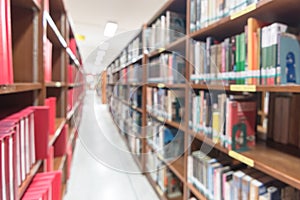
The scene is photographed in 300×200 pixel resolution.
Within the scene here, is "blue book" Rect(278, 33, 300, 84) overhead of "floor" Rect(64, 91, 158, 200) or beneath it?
overhead

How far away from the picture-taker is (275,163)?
887 mm

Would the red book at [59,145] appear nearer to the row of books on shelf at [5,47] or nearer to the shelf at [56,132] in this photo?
the shelf at [56,132]

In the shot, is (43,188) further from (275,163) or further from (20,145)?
(275,163)

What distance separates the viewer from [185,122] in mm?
1484

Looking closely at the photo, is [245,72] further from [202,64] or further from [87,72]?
[87,72]

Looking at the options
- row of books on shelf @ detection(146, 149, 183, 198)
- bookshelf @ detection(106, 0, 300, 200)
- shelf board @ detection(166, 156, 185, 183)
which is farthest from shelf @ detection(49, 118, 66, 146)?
shelf board @ detection(166, 156, 185, 183)

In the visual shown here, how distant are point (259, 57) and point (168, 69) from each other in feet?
3.06

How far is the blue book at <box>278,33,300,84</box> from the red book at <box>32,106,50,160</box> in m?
1.08

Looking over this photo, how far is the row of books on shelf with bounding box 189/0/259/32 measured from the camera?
3.37 feet

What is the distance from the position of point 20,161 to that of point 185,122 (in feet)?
3.43

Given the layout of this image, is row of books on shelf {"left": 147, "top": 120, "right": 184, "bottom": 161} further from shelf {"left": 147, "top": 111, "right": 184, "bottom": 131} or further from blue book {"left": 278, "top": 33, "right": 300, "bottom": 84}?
blue book {"left": 278, "top": 33, "right": 300, "bottom": 84}

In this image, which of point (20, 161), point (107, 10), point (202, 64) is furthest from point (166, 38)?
point (107, 10)

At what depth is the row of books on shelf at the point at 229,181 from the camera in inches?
35.8

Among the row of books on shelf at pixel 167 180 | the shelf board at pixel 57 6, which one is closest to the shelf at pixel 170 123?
the row of books on shelf at pixel 167 180
